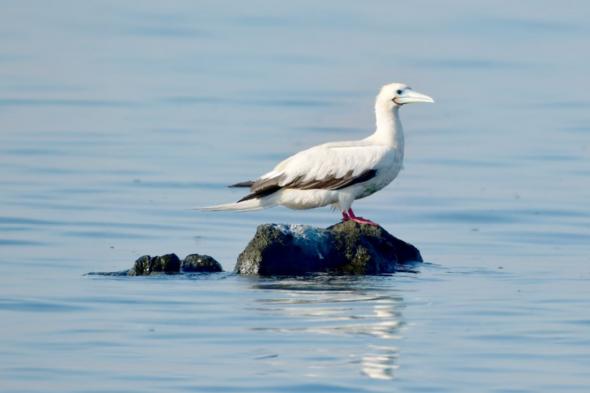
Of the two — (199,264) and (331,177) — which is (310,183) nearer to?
(331,177)

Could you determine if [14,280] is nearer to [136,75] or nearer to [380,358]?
[380,358]

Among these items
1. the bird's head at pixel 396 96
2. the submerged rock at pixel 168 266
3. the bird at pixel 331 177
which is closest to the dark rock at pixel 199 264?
the submerged rock at pixel 168 266

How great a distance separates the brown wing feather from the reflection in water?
1604 millimetres

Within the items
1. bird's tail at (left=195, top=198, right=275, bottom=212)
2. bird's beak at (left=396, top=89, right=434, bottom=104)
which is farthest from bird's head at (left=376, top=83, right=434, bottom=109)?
bird's tail at (left=195, top=198, right=275, bottom=212)

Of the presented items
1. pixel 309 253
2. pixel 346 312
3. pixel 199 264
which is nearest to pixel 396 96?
pixel 309 253

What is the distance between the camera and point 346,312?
15328 mm

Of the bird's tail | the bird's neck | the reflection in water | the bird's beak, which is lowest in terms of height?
the reflection in water

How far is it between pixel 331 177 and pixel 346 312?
11.0 feet

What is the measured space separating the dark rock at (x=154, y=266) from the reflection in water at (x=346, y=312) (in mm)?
936

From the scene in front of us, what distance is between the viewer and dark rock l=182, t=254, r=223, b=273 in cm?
1717

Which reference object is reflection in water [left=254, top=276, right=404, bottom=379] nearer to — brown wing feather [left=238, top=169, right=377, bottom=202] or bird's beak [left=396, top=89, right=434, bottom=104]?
brown wing feather [left=238, top=169, right=377, bottom=202]

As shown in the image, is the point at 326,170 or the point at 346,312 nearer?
the point at 346,312

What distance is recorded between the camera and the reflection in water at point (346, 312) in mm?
13711

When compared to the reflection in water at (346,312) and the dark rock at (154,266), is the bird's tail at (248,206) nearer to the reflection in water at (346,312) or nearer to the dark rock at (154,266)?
the dark rock at (154,266)
